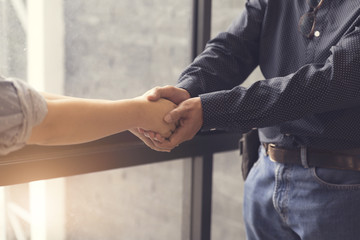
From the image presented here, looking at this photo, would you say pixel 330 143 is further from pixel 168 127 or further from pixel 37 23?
pixel 37 23

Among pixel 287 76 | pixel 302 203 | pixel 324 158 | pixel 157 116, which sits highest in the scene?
pixel 287 76

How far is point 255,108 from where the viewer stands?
1.24 metres

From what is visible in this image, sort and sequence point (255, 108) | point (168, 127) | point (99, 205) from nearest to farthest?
point (255, 108) → point (168, 127) → point (99, 205)

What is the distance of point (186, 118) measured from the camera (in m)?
1.29

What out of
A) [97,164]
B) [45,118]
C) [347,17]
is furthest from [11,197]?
[347,17]

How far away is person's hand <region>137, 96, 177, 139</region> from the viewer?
1308 mm

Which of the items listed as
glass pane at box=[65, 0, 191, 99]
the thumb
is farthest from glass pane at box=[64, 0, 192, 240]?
the thumb

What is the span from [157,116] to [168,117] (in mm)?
35

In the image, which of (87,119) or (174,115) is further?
(174,115)

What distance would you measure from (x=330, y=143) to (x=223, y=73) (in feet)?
1.32

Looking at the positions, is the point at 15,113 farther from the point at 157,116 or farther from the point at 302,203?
the point at 302,203

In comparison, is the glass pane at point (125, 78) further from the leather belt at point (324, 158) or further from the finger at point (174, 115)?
the leather belt at point (324, 158)

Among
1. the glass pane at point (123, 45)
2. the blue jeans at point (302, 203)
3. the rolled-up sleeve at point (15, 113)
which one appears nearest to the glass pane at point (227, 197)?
the glass pane at point (123, 45)

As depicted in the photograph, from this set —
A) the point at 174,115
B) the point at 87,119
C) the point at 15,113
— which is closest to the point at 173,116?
the point at 174,115
